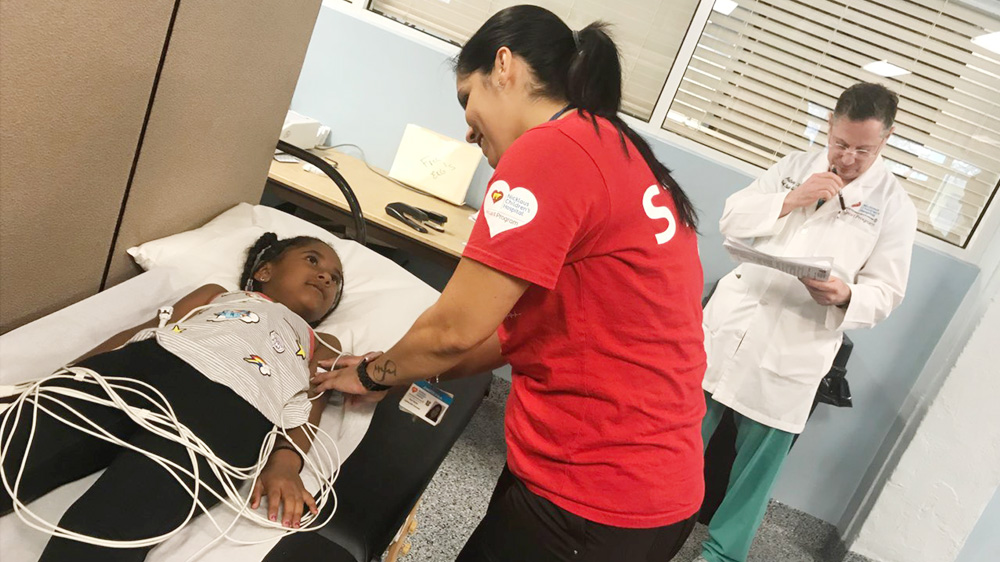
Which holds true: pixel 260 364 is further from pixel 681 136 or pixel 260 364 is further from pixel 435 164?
pixel 681 136

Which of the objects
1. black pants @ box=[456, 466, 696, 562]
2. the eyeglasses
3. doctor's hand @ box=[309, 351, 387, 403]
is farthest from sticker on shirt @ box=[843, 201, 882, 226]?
doctor's hand @ box=[309, 351, 387, 403]

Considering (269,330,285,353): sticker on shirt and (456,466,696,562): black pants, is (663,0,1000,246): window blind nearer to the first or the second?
(269,330,285,353): sticker on shirt

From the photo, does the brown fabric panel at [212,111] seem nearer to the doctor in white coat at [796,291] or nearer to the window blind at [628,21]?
the window blind at [628,21]

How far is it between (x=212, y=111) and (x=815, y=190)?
1.83m

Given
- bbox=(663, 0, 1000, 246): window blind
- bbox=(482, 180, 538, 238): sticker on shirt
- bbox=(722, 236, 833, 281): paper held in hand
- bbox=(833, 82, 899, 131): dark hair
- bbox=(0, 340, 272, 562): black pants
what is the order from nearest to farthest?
bbox=(482, 180, 538, 238): sticker on shirt
bbox=(0, 340, 272, 562): black pants
bbox=(722, 236, 833, 281): paper held in hand
bbox=(833, 82, 899, 131): dark hair
bbox=(663, 0, 1000, 246): window blind

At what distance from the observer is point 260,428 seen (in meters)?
1.34

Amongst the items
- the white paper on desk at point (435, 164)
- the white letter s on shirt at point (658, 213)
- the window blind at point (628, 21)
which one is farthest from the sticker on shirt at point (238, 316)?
the window blind at point (628, 21)

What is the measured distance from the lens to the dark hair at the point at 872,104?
2092 mm

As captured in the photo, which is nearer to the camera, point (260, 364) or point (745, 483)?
point (260, 364)

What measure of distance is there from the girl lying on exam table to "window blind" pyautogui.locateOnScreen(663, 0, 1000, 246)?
2.21 metres

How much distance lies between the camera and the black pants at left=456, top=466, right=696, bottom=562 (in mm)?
1031

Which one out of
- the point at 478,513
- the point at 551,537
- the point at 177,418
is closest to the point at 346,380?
the point at 177,418

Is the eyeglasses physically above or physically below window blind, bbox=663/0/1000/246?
below

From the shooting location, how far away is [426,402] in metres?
1.69
